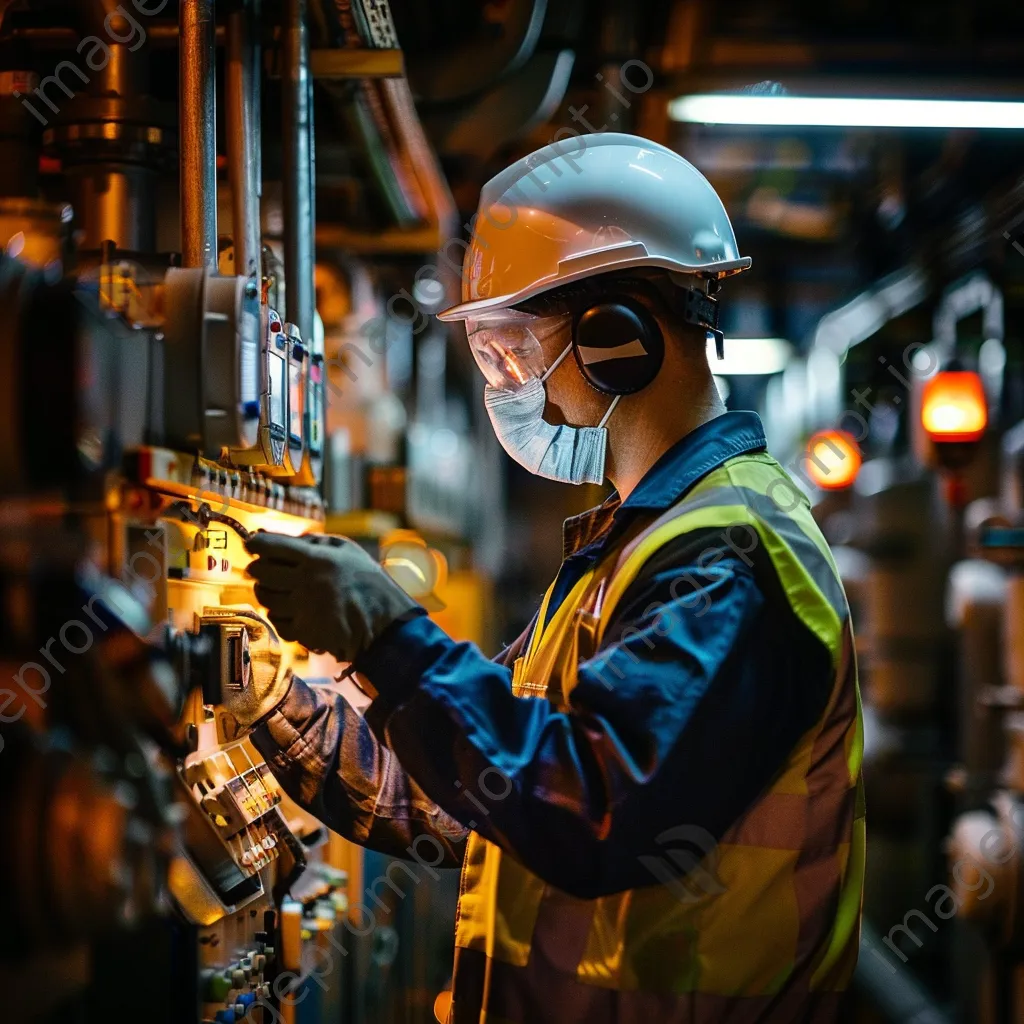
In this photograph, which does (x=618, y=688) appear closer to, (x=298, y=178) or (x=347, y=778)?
(x=347, y=778)

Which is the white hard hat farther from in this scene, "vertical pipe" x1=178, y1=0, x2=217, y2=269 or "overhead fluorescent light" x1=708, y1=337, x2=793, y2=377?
"overhead fluorescent light" x1=708, y1=337, x2=793, y2=377

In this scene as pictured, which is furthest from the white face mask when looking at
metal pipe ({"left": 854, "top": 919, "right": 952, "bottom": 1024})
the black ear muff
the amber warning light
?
metal pipe ({"left": 854, "top": 919, "right": 952, "bottom": 1024})

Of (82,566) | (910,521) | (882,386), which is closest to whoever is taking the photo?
(82,566)

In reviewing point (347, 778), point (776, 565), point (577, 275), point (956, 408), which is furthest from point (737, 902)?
point (956, 408)

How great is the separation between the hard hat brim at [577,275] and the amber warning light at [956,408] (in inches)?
135

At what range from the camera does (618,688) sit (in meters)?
1.55

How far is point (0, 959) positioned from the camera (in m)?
1.28

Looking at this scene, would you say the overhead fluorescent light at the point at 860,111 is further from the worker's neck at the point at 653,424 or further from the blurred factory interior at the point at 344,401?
the worker's neck at the point at 653,424

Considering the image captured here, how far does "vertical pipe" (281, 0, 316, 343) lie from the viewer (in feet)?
8.05

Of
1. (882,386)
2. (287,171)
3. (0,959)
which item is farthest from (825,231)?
(0,959)

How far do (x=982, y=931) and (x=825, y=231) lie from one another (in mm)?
4256

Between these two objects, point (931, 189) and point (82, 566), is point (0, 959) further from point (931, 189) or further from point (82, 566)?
point (931, 189)

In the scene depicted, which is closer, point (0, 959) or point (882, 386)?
point (0, 959)

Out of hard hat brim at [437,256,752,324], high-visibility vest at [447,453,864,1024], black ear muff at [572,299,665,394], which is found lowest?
high-visibility vest at [447,453,864,1024]
